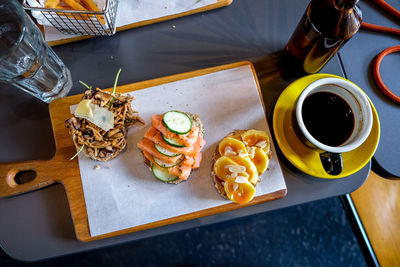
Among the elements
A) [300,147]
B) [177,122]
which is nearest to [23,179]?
[177,122]

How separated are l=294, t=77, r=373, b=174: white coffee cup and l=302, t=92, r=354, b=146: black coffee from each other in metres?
0.03

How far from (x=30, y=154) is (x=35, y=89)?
32 centimetres

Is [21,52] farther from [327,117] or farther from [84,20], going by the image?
[327,117]

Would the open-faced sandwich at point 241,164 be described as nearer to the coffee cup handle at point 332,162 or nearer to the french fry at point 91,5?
the coffee cup handle at point 332,162

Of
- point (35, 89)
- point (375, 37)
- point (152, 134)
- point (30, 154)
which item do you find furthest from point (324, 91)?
point (30, 154)

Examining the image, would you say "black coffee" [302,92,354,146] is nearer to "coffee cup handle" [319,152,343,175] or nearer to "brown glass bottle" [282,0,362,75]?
"coffee cup handle" [319,152,343,175]

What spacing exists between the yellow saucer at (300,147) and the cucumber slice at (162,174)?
0.50 metres

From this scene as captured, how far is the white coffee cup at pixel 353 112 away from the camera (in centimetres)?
101

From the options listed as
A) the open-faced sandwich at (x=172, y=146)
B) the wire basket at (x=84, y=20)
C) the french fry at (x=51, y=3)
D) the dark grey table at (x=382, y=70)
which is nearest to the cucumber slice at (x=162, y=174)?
the open-faced sandwich at (x=172, y=146)

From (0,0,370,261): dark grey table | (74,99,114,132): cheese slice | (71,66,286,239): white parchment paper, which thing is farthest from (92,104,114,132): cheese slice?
(0,0,370,261): dark grey table

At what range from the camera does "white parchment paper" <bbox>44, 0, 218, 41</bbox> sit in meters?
1.36

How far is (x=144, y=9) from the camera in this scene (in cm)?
138

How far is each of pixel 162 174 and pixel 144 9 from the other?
0.84 metres

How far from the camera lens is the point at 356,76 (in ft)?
4.43
